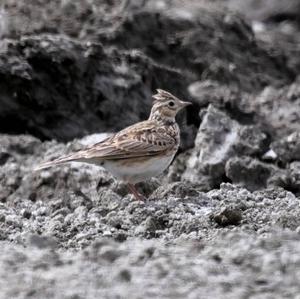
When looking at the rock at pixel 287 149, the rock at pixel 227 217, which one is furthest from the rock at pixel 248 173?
the rock at pixel 227 217

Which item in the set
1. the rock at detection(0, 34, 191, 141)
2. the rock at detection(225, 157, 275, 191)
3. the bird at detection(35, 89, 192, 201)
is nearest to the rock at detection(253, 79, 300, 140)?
the rock at detection(0, 34, 191, 141)

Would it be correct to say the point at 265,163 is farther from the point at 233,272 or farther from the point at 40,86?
the point at 233,272

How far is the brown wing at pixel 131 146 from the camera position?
33.9 ft

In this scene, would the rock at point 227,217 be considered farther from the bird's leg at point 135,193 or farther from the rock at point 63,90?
the rock at point 63,90

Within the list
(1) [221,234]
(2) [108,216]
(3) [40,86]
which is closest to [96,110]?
(3) [40,86]

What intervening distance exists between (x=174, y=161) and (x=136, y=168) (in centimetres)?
284

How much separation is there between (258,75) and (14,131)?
5743mm

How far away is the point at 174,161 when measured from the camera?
13.3 m

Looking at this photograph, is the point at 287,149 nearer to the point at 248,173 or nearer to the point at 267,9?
the point at 248,173

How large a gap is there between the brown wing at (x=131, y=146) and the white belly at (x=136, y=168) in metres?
0.06

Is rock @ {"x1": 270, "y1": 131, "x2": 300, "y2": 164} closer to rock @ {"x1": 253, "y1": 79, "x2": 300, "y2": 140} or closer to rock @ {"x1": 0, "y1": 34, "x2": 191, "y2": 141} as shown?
rock @ {"x1": 253, "y1": 79, "x2": 300, "y2": 140}

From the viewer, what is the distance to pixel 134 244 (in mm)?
8258

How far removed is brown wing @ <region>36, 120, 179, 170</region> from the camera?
10.3 metres

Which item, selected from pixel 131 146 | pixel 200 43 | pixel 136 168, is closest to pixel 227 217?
pixel 136 168
